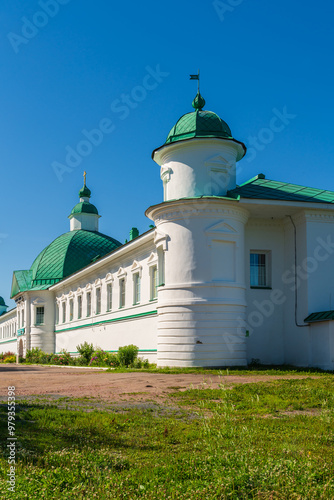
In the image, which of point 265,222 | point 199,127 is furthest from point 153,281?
point 199,127

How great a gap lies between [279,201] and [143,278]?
318 inches

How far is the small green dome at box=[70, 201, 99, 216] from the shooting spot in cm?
4394

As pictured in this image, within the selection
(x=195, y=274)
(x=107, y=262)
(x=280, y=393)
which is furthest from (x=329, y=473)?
(x=107, y=262)

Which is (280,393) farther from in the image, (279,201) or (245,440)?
(279,201)

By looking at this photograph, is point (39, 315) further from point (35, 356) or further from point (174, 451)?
point (174, 451)

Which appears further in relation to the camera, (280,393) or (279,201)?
(279,201)

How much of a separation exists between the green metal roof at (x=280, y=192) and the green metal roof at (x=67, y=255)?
827 inches

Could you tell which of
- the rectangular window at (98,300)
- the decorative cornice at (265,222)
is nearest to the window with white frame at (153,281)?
the decorative cornice at (265,222)

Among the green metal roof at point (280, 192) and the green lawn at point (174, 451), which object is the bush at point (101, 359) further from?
the green lawn at point (174, 451)

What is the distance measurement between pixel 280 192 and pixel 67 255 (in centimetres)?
2407

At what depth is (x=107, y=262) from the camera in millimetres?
28578

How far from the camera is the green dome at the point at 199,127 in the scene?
746 inches

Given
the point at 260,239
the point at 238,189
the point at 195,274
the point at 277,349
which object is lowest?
the point at 277,349

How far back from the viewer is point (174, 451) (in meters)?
5.30
